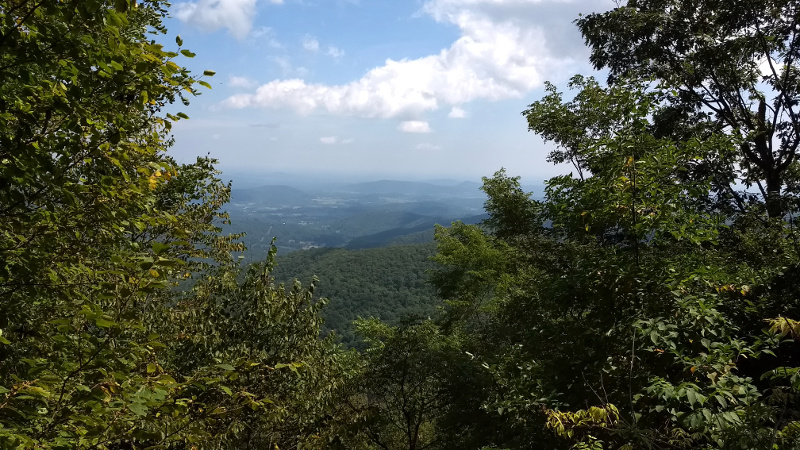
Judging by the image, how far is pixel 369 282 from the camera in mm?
73312

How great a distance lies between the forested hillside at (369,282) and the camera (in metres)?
60.4

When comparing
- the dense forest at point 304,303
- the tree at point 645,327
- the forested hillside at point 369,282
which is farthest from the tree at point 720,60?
the forested hillside at point 369,282

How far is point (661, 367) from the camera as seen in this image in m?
3.71

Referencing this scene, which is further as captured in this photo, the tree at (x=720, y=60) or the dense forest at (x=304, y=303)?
the tree at (x=720, y=60)

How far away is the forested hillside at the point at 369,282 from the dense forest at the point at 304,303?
42211 millimetres

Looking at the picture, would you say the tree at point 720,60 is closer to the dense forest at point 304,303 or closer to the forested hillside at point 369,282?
the dense forest at point 304,303

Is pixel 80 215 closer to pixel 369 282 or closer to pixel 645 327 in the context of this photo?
pixel 645 327

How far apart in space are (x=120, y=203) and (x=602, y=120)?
191 inches

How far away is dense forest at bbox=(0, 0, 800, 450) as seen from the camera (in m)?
2.17

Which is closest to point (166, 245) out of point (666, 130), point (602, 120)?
point (602, 120)

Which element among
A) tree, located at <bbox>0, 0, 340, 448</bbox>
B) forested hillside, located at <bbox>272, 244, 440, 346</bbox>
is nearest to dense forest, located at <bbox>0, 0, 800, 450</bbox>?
tree, located at <bbox>0, 0, 340, 448</bbox>

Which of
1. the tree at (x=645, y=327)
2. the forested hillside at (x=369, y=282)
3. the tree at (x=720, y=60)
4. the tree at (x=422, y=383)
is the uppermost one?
the tree at (x=720, y=60)

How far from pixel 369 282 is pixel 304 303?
66.5m

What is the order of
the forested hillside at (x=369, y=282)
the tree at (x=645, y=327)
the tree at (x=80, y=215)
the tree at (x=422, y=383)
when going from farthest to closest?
1. the forested hillside at (x=369, y=282)
2. the tree at (x=422, y=383)
3. the tree at (x=645, y=327)
4. the tree at (x=80, y=215)
